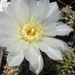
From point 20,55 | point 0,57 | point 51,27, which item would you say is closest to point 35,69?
point 20,55

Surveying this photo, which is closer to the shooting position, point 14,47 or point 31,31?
point 14,47

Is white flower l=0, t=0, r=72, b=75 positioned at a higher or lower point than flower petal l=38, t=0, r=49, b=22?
lower

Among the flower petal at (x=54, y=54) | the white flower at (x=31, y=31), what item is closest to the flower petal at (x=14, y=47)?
the white flower at (x=31, y=31)

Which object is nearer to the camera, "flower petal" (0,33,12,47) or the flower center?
"flower petal" (0,33,12,47)

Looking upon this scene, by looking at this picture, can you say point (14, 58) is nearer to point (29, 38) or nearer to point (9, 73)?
point (29, 38)

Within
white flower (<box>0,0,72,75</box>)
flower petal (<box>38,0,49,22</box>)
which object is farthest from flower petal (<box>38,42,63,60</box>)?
flower petal (<box>38,0,49,22</box>)

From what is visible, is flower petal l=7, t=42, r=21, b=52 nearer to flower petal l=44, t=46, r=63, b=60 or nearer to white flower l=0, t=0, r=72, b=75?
white flower l=0, t=0, r=72, b=75

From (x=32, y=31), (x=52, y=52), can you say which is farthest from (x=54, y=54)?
(x=32, y=31)

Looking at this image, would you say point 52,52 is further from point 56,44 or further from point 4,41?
point 4,41
